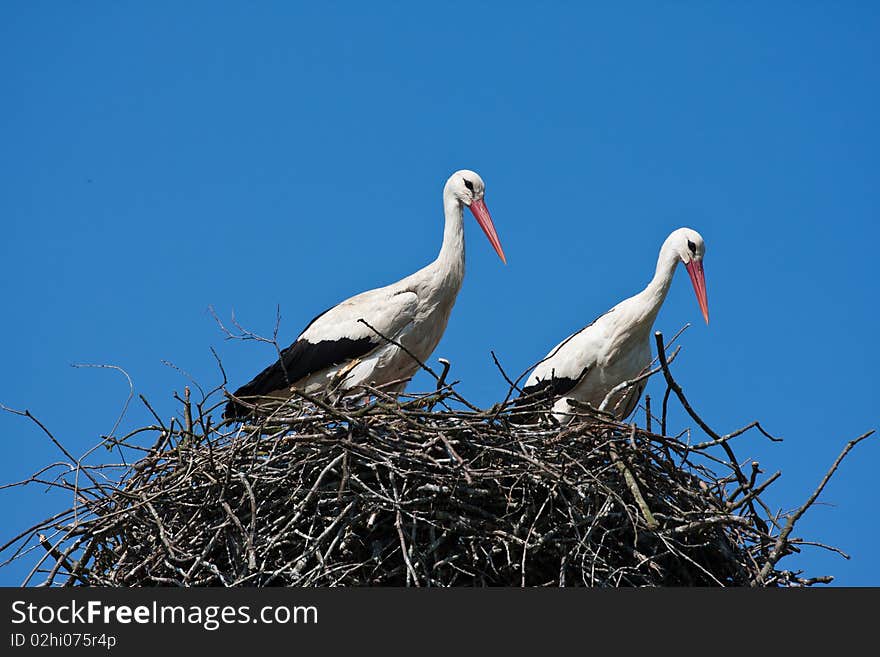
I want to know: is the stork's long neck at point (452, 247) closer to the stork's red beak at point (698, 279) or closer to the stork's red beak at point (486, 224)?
the stork's red beak at point (486, 224)

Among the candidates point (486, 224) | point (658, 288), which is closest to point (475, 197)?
point (486, 224)

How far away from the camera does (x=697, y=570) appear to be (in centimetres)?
625

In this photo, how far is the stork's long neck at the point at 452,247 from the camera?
7.88 m

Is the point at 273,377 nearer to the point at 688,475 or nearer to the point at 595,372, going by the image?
the point at 595,372

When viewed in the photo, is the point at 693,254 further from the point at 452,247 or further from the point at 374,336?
the point at 374,336

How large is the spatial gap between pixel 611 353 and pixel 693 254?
2.68 feet

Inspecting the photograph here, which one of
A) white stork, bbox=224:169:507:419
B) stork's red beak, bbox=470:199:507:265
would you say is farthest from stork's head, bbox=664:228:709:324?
white stork, bbox=224:169:507:419

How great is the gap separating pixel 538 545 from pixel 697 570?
894 millimetres

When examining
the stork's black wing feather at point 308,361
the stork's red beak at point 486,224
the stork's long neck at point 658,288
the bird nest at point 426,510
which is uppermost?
the stork's red beak at point 486,224

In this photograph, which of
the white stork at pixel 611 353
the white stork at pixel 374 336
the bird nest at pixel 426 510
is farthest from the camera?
the white stork at pixel 611 353

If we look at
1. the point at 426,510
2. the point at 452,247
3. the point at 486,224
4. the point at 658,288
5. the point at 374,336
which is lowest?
the point at 426,510

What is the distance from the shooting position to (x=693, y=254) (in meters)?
8.33

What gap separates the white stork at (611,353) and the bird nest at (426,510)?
6.01ft

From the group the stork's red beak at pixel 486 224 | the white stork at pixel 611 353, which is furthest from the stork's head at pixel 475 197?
the white stork at pixel 611 353
